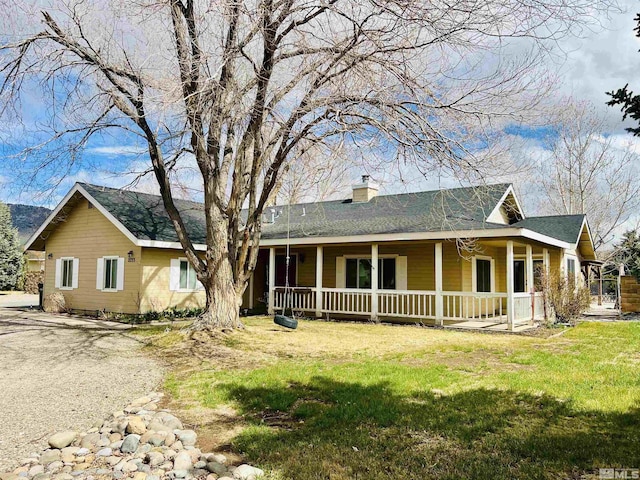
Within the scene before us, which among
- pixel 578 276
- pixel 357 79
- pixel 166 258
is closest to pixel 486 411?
pixel 357 79

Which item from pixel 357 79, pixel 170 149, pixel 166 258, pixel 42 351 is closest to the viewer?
pixel 357 79

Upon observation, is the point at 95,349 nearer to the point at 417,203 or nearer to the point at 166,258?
the point at 166,258

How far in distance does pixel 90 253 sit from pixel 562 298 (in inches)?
620

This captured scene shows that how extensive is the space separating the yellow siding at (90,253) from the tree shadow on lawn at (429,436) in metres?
10.8

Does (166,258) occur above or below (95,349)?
above

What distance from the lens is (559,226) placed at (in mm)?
18453

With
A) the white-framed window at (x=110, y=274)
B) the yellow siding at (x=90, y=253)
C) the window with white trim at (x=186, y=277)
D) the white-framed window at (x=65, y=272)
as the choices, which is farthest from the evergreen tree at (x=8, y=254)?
the window with white trim at (x=186, y=277)

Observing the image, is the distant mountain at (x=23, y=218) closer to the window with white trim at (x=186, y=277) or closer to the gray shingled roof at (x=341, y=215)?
the gray shingled roof at (x=341, y=215)

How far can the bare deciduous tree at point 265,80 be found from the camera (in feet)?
24.2

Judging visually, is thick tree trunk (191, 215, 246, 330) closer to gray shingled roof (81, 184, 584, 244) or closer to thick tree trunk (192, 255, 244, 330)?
thick tree trunk (192, 255, 244, 330)

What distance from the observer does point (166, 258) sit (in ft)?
53.6


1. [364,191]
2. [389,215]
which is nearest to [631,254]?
[389,215]

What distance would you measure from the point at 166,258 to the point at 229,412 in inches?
458

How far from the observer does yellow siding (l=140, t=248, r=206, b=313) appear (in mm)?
15570
